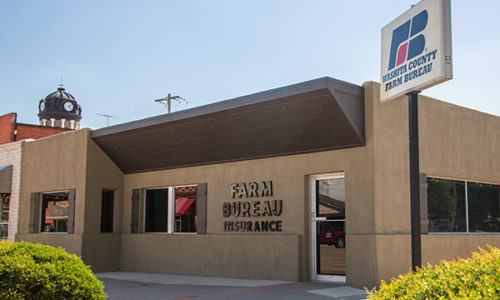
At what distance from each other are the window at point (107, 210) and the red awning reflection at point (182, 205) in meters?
2.62

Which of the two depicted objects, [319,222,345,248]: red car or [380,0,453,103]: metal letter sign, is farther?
[319,222,345,248]: red car

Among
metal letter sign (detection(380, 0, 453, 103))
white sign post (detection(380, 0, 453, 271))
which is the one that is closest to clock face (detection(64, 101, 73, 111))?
metal letter sign (detection(380, 0, 453, 103))

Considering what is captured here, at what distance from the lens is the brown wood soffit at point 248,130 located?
1105 cm

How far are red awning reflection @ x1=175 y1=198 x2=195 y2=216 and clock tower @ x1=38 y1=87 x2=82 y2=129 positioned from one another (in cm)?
2557

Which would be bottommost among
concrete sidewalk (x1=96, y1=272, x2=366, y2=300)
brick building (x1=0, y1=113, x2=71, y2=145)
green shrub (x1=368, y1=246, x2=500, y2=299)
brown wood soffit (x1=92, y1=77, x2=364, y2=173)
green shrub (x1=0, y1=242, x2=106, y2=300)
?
concrete sidewalk (x1=96, y1=272, x2=366, y2=300)

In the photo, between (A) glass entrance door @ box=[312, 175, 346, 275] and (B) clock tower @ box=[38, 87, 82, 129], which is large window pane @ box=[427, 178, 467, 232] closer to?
(A) glass entrance door @ box=[312, 175, 346, 275]

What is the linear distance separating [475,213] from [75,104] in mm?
32688

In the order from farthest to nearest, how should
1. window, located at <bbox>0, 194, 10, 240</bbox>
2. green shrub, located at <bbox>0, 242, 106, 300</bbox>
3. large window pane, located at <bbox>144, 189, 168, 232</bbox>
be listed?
window, located at <bbox>0, 194, 10, 240</bbox>, large window pane, located at <bbox>144, 189, 168, 232</bbox>, green shrub, located at <bbox>0, 242, 106, 300</bbox>

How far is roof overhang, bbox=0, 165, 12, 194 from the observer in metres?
19.0

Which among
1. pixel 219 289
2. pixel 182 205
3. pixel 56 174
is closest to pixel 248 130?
pixel 219 289

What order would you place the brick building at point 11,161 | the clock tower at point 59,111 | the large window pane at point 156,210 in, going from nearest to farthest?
the large window pane at point 156,210 → the brick building at point 11,161 → the clock tower at point 59,111

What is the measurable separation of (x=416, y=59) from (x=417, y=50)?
0.15 metres

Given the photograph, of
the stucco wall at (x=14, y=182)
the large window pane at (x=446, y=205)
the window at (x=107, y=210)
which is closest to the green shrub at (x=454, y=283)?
the large window pane at (x=446, y=205)

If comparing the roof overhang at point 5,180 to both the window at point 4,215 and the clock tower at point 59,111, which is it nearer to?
the window at point 4,215
